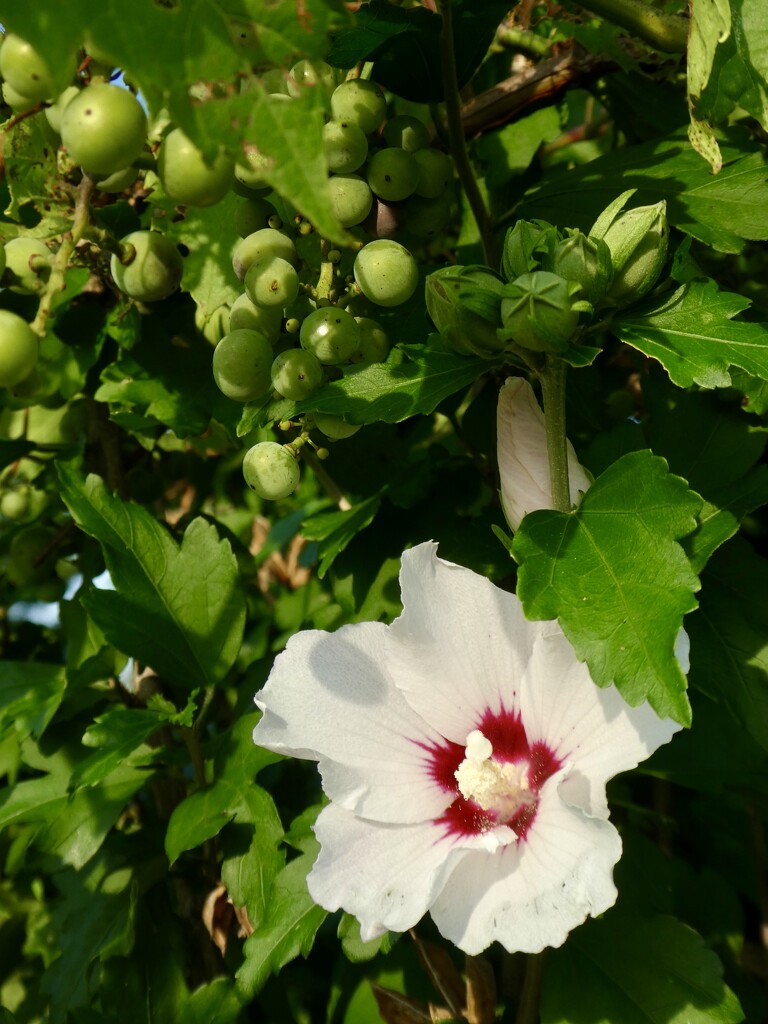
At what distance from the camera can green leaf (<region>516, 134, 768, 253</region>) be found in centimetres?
94

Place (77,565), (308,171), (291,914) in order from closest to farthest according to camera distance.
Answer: (308,171), (291,914), (77,565)

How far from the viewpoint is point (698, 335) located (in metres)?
0.79

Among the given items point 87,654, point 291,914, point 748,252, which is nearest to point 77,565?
point 87,654

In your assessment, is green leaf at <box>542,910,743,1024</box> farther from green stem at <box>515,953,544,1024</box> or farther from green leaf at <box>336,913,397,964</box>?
green leaf at <box>336,913,397,964</box>

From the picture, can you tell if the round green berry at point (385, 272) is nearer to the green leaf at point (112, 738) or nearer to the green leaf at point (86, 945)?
the green leaf at point (112, 738)

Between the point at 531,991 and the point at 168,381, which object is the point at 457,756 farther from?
the point at 168,381

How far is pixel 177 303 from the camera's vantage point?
4.04 feet

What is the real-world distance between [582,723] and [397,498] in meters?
0.36

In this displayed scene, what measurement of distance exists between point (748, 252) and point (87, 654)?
98 cm

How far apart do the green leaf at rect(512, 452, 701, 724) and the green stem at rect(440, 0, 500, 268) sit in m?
0.36

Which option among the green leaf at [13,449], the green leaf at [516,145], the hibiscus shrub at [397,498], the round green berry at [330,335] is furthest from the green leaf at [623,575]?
the green leaf at [13,449]

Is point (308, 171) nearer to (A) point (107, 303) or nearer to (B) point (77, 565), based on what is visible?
(A) point (107, 303)

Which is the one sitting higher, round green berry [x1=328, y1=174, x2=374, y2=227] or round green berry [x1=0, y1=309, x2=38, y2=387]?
round green berry [x1=0, y1=309, x2=38, y2=387]

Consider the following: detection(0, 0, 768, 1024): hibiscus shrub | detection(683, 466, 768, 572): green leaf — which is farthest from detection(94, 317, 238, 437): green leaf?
detection(683, 466, 768, 572): green leaf
